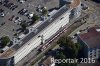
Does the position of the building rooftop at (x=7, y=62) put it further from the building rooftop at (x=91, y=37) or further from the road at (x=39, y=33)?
the building rooftop at (x=91, y=37)

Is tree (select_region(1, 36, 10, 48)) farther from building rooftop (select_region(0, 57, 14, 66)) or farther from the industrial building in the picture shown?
building rooftop (select_region(0, 57, 14, 66))

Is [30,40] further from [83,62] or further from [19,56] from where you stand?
[83,62]

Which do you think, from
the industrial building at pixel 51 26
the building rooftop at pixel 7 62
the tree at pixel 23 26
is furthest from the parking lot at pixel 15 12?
the building rooftop at pixel 7 62

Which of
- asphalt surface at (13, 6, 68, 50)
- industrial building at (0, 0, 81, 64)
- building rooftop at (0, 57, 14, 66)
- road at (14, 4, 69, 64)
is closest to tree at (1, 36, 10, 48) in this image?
asphalt surface at (13, 6, 68, 50)

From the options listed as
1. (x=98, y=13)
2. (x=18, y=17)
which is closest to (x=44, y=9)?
(x=18, y=17)

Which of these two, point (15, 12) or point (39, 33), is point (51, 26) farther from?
point (15, 12)

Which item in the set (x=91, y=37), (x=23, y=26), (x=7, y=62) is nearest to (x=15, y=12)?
(x=23, y=26)
